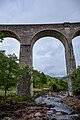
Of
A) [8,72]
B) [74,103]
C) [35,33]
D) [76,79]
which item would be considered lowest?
[74,103]

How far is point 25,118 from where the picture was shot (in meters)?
10.4

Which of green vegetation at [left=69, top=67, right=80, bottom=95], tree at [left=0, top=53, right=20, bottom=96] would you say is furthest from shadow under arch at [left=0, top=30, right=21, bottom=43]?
green vegetation at [left=69, top=67, right=80, bottom=95]

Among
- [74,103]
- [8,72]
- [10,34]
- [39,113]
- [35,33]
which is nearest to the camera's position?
[39,113]

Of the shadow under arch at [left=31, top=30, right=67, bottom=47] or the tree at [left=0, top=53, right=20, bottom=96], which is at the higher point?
the shadow under arch at [left=31, top=30, right=67, bottom=47]

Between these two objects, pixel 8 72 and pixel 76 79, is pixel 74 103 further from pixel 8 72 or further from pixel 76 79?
pixel 8 72

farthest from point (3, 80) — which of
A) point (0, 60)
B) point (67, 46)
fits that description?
point (67, 46)

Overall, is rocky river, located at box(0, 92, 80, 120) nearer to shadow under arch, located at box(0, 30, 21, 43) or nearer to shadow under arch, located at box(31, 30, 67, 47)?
shadow under arch, located at box(31, 30, 67, 47)

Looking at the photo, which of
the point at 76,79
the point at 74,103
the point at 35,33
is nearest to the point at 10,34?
the point at 35,33

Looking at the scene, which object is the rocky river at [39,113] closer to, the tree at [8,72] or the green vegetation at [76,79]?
the tree at [8,72]

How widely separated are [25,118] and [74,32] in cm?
1730

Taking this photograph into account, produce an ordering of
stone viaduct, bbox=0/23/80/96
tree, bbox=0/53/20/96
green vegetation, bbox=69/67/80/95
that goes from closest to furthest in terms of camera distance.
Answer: tree, bbox=0/53/20/96 → green vegetation, bbox=69/67/80/95 → stone viaduct, bbox=0/23/80/96

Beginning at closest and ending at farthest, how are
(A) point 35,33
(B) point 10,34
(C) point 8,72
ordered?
(C) point 8,72 → (A) point 35,33 → (B) point 10,34

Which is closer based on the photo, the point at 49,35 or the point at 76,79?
the point at 76,79

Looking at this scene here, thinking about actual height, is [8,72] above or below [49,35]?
below
